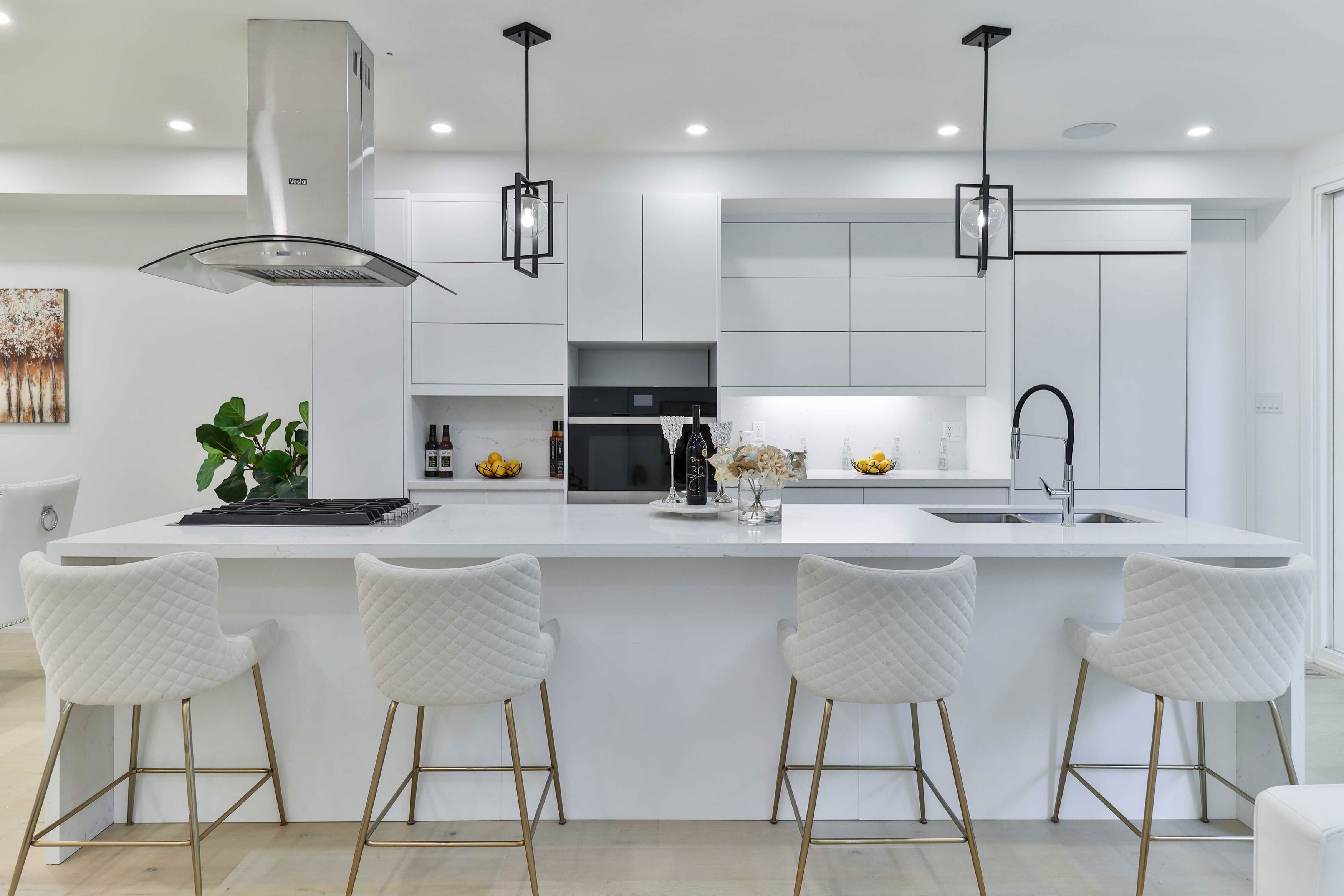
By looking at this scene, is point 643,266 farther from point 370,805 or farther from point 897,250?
point 370,805

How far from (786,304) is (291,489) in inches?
112

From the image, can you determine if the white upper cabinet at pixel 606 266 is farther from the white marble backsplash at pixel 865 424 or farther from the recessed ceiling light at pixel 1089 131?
the recessed ceiling light at pixel 1089 131

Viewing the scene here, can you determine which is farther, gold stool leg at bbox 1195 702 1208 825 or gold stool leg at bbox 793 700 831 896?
gold stool leg at bbox 1195 702 1208 825

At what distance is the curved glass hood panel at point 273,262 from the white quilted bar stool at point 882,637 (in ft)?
5.37

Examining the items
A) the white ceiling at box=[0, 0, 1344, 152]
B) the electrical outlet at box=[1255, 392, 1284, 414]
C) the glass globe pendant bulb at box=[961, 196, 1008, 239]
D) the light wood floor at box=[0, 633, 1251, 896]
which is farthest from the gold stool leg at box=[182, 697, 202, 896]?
the electrical outlet at box=[1255, 392, 1284, 414]

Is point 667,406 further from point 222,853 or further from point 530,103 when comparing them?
point 222,853

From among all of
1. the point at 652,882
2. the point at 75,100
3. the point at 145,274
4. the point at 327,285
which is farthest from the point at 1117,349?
the point at 145,274

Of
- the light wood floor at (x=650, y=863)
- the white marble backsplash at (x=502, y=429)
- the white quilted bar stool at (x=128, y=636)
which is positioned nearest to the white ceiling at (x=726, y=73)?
the white marble backsplash at (x=502, y=429)

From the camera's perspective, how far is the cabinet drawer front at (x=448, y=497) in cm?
399

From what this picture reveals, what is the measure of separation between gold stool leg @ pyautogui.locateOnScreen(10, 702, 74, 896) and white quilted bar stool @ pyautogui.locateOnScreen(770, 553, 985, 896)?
1.84 metres

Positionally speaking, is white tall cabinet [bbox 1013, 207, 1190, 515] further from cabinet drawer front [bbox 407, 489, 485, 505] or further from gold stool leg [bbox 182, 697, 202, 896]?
gold stool leg [bbox 182, 697, 202, 896]

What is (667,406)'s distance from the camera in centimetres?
395

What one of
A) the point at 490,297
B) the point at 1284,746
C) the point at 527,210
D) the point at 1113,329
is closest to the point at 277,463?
the point at 490,297

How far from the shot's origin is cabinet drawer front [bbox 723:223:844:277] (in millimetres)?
4336
